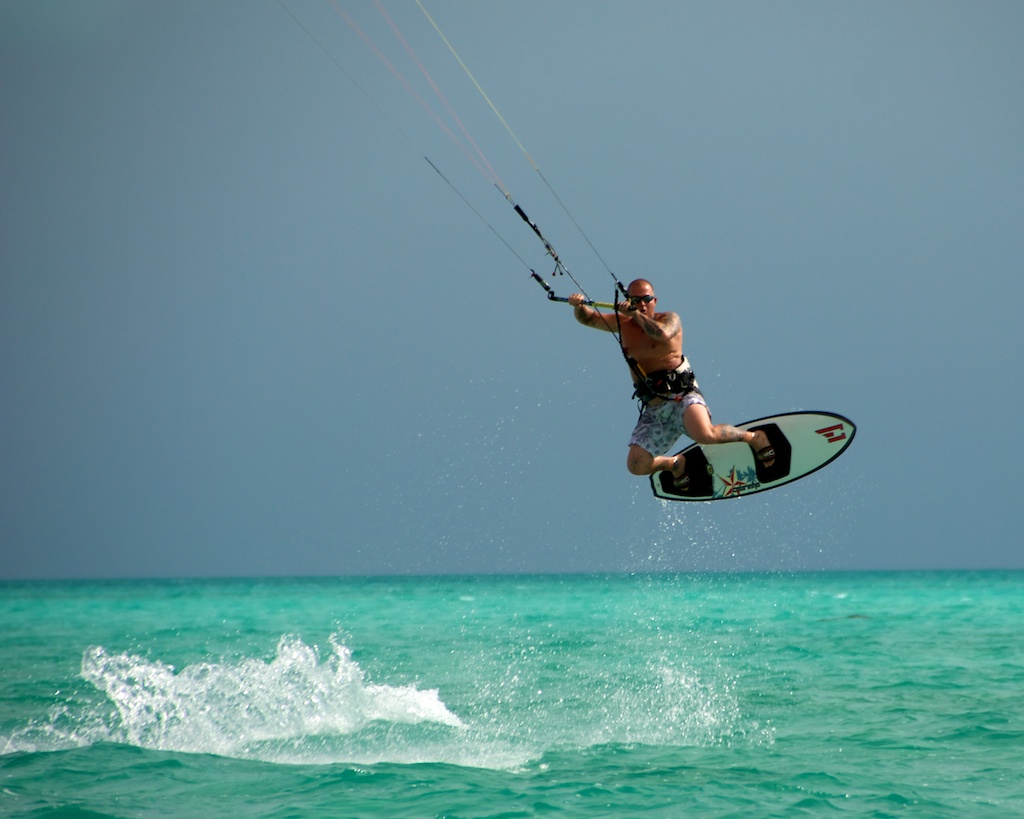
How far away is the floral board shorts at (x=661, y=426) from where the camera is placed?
942 cm

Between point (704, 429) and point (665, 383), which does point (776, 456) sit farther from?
point (665, 383)

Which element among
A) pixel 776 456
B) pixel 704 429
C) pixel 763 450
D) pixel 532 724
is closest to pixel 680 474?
pixel 763 450

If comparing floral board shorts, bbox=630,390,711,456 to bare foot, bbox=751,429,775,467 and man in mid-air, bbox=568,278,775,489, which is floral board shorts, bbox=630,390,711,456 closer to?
man in mid-air, bbox=568,278,775,489

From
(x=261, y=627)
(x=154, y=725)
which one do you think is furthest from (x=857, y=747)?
(x=261, y=627)

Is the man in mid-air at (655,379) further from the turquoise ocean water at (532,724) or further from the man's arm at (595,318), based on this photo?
the turquoise ocean water at (532,724)

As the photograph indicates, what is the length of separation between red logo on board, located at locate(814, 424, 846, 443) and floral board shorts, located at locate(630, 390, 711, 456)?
161 centimetres

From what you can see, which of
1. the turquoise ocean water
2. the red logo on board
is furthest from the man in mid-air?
the turquoise ocean water

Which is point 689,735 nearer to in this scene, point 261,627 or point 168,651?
point 168,651

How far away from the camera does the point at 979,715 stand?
10.6m

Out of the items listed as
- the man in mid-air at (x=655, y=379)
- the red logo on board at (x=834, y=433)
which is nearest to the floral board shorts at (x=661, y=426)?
the man in mid-air at (x=655, y=379)

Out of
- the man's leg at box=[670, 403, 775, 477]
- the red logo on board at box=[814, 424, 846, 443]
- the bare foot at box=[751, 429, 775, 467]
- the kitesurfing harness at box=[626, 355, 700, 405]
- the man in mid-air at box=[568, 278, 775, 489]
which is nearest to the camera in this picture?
the man in mid-air at box=[568, 278, 775, 489]

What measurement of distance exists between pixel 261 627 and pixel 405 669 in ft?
36.0

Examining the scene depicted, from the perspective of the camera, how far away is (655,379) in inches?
371

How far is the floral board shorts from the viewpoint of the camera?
9422 mm
